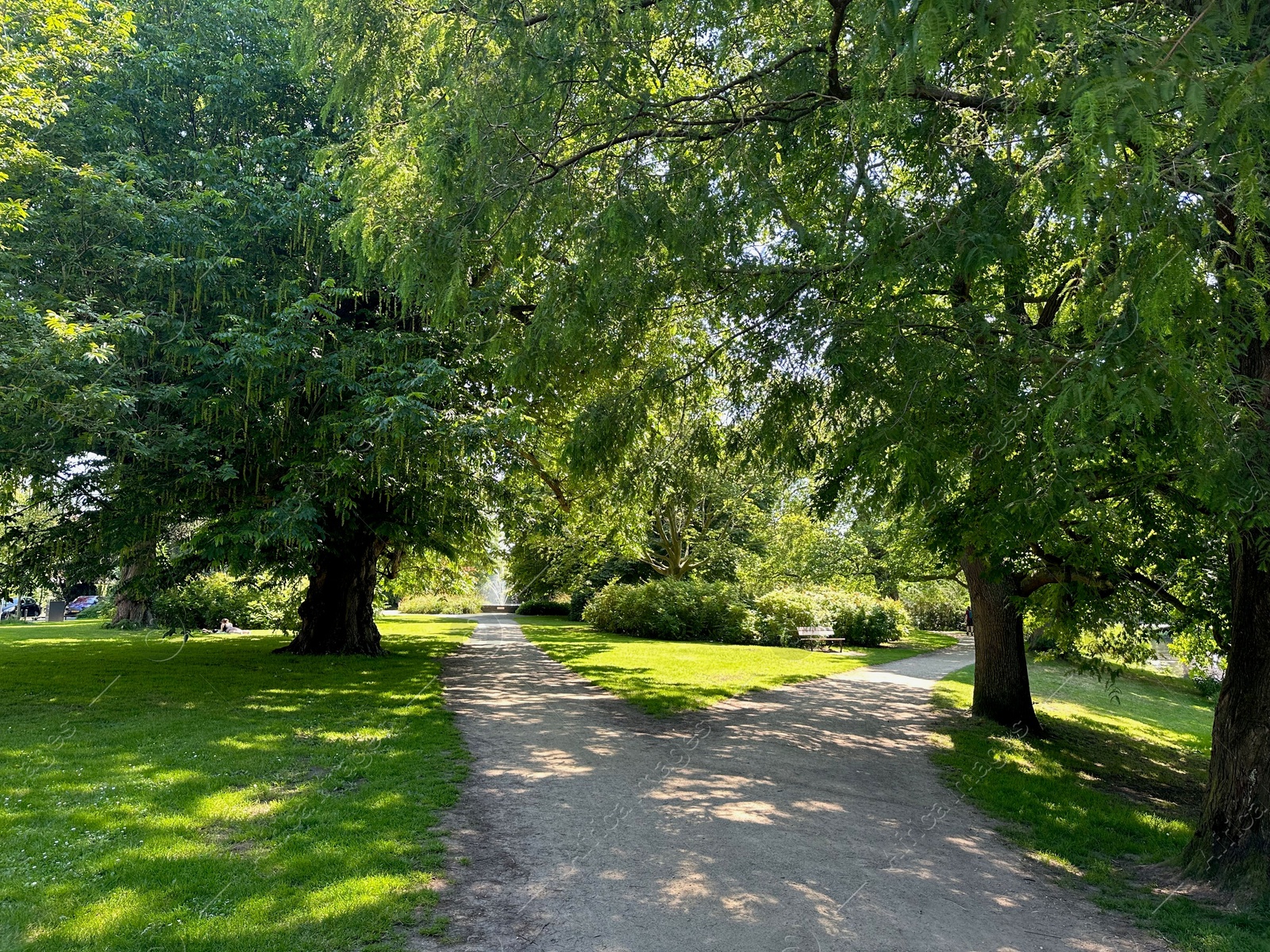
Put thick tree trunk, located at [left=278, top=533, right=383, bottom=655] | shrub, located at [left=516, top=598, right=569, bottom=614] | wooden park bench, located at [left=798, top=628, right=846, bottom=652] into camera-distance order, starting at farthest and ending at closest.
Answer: shrub, located at [left=516, top=598, right=569, bottom=614] → wooden park bench, located at [left=798, top=628, right=846, bottom=652] → thick tree trunk, located at [left=278, top=533, right=383, bottom=655]

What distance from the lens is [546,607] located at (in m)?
47.7

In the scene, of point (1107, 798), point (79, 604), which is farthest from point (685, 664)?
point (79, 604)

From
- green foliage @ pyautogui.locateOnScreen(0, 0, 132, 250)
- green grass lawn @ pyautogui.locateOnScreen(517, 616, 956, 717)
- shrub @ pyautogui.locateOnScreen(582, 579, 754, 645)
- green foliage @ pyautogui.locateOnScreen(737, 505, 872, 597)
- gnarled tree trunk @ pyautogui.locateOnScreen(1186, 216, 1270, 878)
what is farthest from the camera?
shrub @ pyautogui.locateOnScreen(582, 579, 754, 645)

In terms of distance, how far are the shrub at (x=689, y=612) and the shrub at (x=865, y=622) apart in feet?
11.7

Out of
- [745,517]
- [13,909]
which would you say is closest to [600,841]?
[13,909]

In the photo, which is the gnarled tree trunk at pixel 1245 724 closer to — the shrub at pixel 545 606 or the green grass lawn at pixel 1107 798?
the green grass lawn at pixel 1107 798

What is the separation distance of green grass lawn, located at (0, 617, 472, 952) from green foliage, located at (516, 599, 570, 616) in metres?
34.6

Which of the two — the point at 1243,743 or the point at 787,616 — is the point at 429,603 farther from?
the point at 1243,743

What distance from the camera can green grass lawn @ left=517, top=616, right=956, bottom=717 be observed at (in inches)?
533

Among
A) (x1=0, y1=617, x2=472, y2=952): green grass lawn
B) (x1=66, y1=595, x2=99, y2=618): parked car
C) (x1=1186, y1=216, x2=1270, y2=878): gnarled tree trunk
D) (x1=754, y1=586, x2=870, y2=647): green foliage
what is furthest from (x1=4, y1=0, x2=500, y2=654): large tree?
(x1=66, y1=595, x2=99, y2=618): parked car

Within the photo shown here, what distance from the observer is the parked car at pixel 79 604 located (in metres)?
39.6

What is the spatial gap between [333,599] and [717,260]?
1425 cm

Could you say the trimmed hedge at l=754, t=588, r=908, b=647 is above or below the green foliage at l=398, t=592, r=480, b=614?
above

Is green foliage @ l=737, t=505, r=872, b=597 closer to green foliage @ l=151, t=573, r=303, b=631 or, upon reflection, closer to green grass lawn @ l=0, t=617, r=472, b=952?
green grass lawn @ l=0, t=617, r=472, b=952
